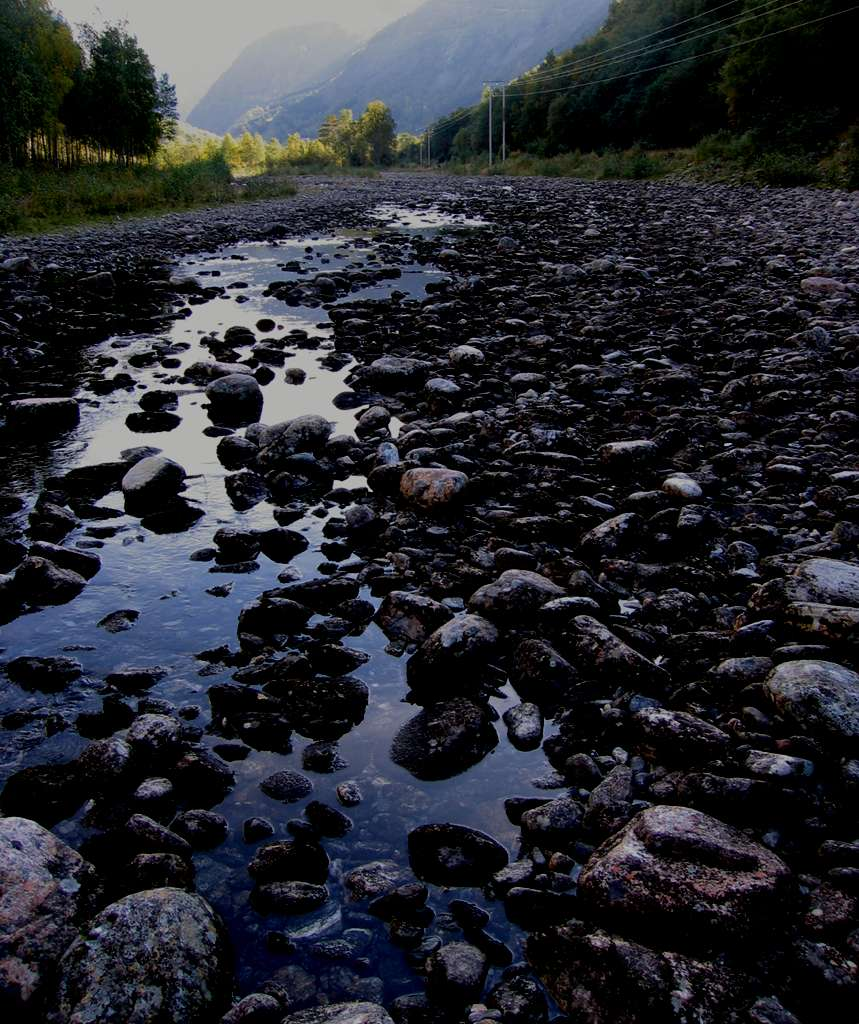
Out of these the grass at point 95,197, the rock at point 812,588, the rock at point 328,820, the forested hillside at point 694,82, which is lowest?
the rock at point 328,820

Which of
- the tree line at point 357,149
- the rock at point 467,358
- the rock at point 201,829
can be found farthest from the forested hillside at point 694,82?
the tree line at point 357,149

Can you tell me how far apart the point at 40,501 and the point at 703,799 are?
421 centimetres

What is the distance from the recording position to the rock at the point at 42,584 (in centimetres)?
366

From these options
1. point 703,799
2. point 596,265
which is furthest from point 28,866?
point 596,265

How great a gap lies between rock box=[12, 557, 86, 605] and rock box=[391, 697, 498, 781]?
1.96 m

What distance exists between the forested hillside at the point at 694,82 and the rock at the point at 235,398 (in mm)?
31675

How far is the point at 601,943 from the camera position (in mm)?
1813

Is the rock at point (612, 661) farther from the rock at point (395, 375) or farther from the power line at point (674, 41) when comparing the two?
the power line at point (674, 41)

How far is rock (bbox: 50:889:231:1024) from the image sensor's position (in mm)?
1673

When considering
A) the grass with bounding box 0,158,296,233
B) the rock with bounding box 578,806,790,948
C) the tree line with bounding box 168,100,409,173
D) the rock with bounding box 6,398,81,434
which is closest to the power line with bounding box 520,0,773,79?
the grass with bounding box 0,158,296,233

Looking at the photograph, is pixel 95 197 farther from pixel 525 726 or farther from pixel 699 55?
A: pixel 699 55

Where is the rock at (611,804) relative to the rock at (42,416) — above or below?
below

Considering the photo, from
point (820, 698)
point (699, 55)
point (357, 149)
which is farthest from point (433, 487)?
point (357, 149)

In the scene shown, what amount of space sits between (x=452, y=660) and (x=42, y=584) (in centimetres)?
214
